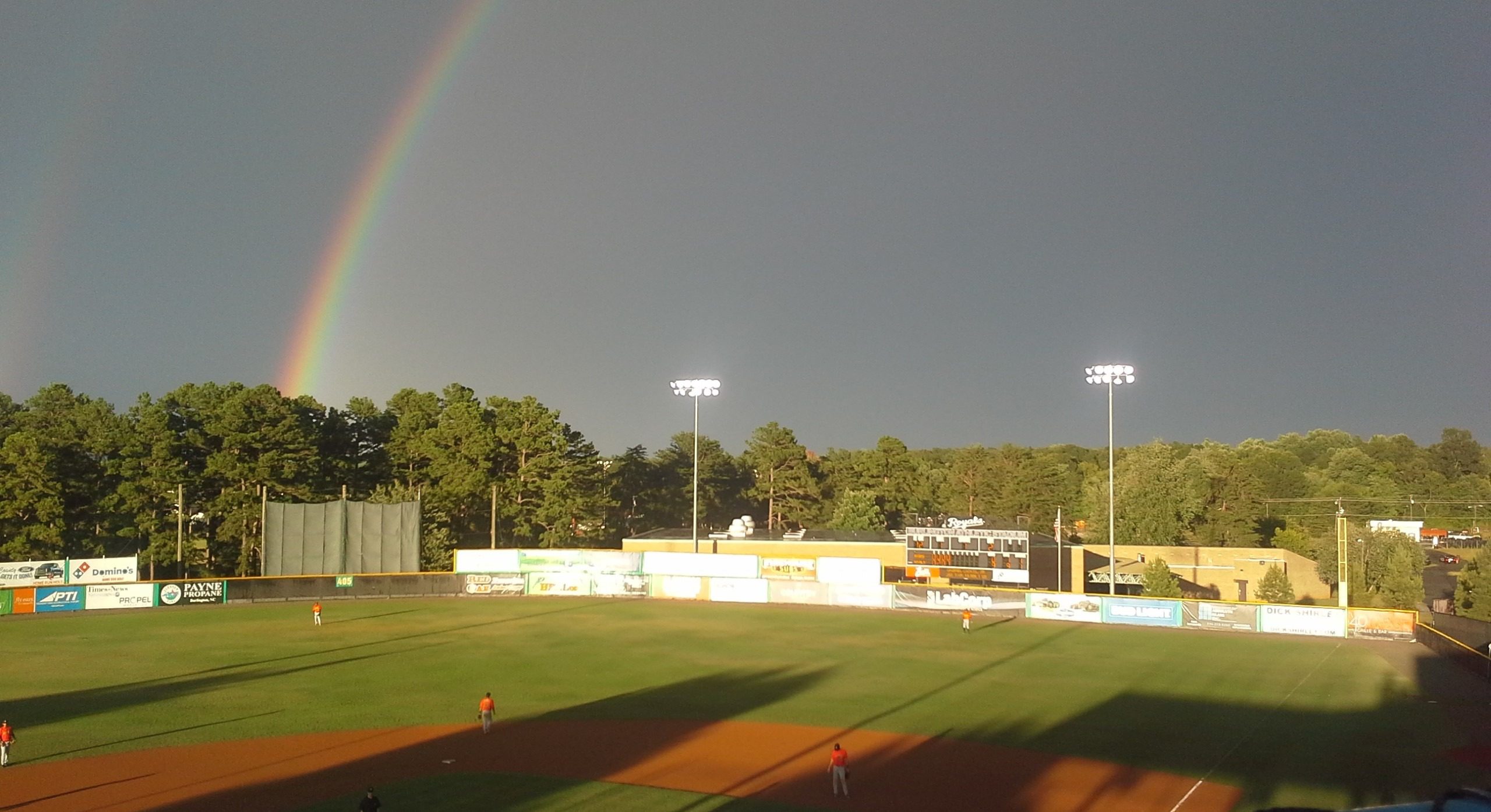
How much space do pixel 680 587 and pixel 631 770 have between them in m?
41.9

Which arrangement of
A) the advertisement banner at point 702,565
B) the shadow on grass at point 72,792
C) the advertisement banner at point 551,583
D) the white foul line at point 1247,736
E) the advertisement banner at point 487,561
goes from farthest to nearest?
the advertisement banner at point 487,561 → the advertisement banner at point 551,583 → the advertisement banner at point 702,565 → the white foul line at point 1247,736 → the shadow on grass at point 72,792

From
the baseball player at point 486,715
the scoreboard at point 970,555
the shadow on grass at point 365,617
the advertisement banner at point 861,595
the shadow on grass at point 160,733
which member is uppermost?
the scoreboard at point 970,555

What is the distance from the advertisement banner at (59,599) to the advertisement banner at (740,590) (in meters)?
35.3

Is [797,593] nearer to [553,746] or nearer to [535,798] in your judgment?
[553,746]

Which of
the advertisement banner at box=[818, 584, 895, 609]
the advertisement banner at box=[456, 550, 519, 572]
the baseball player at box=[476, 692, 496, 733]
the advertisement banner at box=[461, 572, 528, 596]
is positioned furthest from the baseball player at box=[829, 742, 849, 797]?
the advertisement banner at box=[456, 550, 519, 572]

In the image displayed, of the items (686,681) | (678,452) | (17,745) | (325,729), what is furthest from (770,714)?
(678,452)

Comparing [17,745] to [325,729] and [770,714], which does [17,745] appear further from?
[770,714]

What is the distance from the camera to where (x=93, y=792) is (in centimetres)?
2231

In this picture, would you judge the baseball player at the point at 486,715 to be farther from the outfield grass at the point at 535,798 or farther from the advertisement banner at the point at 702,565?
the advertisement banner at the point at 702,565

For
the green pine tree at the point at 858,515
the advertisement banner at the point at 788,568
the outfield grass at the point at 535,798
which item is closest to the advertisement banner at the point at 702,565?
the advertisement banner at the point at 788,568

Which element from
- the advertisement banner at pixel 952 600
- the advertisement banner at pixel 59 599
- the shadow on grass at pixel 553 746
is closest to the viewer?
the shadow on grass at pixel 553 746

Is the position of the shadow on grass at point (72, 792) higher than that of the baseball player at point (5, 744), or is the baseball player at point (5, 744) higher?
the baseball player at point (5, 744)

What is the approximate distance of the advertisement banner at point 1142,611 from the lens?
53156 mm

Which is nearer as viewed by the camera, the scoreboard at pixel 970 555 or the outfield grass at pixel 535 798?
the outfield grass at pixel 535 798
